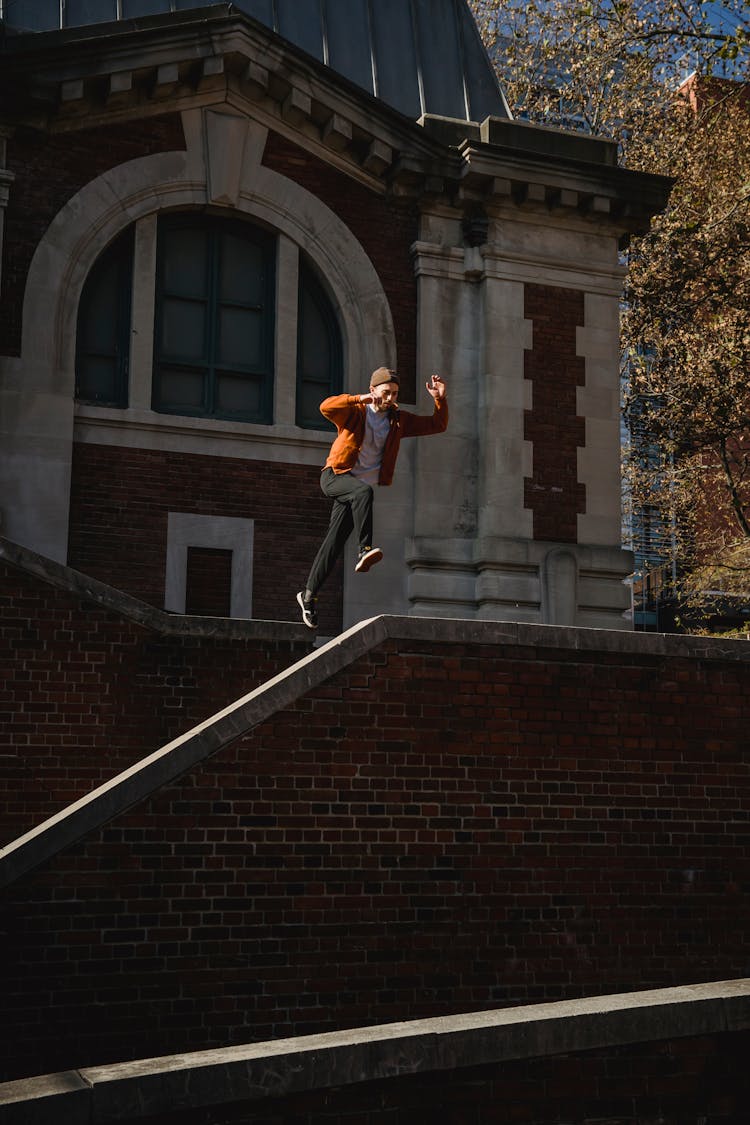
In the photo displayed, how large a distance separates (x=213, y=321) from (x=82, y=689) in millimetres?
5664

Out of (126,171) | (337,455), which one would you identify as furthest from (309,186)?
(337,455)

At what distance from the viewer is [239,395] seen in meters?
14.6

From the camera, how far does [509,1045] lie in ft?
18.5

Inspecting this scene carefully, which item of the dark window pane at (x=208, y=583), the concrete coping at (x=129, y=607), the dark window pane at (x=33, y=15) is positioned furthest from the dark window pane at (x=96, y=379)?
the dark window pane at (x=33, y=15)

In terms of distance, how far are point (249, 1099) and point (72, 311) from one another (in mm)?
10246

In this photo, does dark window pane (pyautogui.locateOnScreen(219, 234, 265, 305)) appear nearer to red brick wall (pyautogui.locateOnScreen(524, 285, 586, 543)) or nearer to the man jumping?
red brick wall (pyautogui.locateOnScreen(524, 285, 586, 543))

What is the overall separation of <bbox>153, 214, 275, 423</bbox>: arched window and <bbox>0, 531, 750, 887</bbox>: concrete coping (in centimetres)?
681

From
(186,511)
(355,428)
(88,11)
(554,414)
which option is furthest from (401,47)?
(355,428)

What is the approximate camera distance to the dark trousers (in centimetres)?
1006

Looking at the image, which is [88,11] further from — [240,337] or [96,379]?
[96,379]

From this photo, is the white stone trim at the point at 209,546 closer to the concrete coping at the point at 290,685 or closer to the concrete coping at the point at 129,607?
the concrete coping at the point at 129,607

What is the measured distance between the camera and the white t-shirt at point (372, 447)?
1041cm

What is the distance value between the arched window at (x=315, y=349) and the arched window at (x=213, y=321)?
1.30ft

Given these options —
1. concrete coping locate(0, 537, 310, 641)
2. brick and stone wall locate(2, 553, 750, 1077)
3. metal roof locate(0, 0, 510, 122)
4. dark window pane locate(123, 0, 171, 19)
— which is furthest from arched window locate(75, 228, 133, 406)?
brick and stone wall locate(2, 553, 750, 1077)
